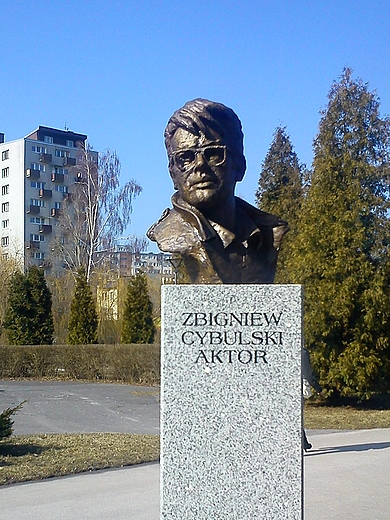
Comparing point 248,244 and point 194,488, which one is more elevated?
point 248,244

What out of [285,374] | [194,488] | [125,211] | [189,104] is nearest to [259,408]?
[285,374]

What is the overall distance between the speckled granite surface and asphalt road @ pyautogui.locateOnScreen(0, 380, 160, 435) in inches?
271

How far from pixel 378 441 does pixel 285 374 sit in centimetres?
623

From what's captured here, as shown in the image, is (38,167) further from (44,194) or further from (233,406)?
(233,406)

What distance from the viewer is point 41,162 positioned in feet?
169

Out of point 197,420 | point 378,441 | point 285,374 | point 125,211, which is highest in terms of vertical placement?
point 125,211

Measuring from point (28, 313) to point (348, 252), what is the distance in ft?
47.1

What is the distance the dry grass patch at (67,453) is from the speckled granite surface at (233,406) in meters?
3.43

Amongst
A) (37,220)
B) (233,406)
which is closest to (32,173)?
(37,220)

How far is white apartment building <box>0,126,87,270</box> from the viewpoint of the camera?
50031 millimetres

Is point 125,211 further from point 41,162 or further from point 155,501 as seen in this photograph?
point 155,501

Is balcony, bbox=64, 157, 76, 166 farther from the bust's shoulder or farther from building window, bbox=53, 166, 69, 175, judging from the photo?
the bust's shoulder

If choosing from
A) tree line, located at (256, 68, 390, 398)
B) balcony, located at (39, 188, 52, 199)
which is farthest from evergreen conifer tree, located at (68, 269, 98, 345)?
balcony, located at (39, 188, 52, 199)

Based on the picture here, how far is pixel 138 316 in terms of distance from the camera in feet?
80.0
